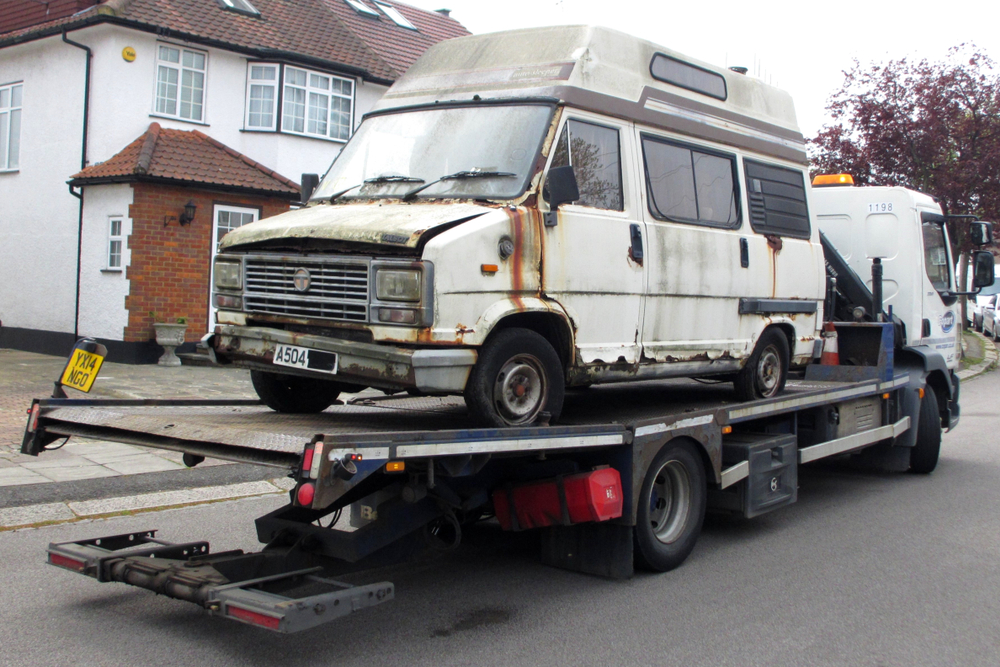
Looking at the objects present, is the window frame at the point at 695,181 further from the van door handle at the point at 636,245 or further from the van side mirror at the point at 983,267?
the van side mirror at the point at 983,267

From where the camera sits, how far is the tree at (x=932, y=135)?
876 inches

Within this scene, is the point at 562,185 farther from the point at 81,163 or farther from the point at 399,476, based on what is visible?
the point at 81,163

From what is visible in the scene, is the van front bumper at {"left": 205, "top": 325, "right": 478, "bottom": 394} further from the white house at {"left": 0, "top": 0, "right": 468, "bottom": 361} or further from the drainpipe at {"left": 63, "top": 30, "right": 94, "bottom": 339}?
the drainpipe at {"left": 63, "top": 30, "right": 94, "bottom": 339}

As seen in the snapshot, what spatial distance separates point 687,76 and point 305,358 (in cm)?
348

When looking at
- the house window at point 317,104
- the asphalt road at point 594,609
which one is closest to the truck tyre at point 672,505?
the asphalt road at point 594,609

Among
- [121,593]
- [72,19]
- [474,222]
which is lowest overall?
[121,593]

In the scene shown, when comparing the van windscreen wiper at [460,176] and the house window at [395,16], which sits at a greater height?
the house window at [395,16]

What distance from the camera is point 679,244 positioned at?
6.62 meters

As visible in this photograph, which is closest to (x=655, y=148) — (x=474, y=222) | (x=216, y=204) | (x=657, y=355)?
(x=657, y=355)

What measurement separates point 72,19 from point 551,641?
17500 millimetres

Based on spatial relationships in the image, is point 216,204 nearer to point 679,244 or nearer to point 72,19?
point 72,19

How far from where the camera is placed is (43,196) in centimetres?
1948

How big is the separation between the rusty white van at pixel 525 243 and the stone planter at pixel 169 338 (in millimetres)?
11625

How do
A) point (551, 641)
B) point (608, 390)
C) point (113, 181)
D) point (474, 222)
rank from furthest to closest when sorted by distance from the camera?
point (113, 181), point (608, 390), point (474, 222), point (551, 641)
